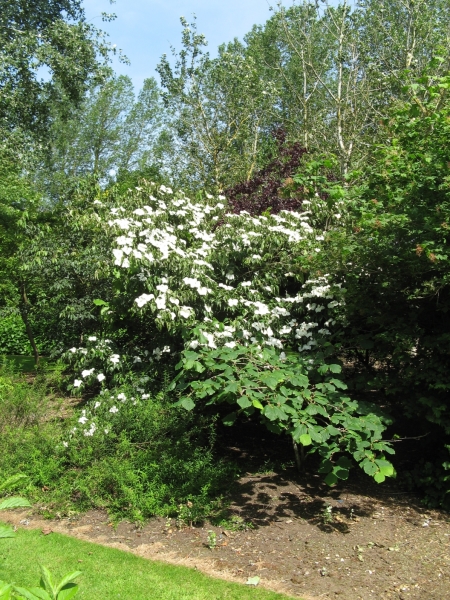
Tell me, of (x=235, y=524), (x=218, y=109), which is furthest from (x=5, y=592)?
(x=218, y=109)

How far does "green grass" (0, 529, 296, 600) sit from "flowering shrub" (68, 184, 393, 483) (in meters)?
1.40

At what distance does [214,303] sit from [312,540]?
10.1 feet

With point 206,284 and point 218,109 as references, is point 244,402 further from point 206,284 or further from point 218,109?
point 218,109

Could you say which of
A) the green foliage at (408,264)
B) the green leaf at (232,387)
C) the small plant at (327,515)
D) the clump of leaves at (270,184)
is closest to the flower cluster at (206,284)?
the green foliage at (408,264)

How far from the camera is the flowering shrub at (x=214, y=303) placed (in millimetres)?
5270

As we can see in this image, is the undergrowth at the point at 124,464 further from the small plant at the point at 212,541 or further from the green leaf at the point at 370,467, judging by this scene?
the green leaf at the point at 370,467

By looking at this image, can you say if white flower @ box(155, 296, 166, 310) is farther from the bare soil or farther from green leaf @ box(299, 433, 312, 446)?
green leaf @ box(299, 433, 312, 446)

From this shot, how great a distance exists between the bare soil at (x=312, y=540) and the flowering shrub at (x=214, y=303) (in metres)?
0.58

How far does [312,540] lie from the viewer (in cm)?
446

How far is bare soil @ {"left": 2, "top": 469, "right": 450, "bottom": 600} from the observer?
3.89 metres

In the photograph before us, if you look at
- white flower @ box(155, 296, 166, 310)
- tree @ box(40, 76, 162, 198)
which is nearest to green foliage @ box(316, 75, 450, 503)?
white flower @ box(155, 296, 166, 310)

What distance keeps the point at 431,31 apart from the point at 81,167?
28241 millimetres

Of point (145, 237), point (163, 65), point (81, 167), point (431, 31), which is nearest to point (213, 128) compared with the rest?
point (163, 65)

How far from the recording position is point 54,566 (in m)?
4.15
